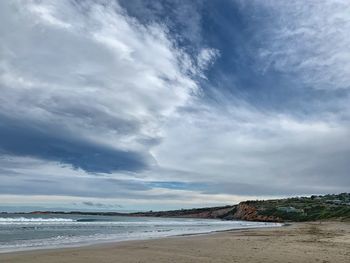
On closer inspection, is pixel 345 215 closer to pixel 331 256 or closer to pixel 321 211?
pixel 321 211

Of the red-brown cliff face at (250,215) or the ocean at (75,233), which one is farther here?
the red-brown cliff face at (250,215)

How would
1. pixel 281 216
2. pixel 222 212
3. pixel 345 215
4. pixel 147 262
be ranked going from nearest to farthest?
1. pixel 147 262
2. pixel 345 215
3. pixel 281 216
4. pixel 222 212

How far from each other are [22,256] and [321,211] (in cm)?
9479

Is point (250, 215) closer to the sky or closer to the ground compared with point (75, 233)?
closer to the sky

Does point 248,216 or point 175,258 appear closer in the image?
point 175,258

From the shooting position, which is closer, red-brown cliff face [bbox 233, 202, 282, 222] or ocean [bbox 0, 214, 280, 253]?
ocean [bbox 0, 214, 280, 253]

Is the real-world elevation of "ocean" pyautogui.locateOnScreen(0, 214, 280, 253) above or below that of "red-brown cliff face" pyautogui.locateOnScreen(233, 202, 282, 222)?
below

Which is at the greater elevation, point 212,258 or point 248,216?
point 248,216

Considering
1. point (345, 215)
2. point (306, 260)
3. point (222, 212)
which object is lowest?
point (306, 260)

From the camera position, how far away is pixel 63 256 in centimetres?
1848

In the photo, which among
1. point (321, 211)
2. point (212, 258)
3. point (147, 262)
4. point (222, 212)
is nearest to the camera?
point (147, 262)

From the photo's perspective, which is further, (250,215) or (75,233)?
(250,215)

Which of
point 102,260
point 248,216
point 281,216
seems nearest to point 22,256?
point 102,260

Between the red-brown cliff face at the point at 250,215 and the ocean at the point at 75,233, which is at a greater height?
the red-brown cliff face at the point at 250,215
